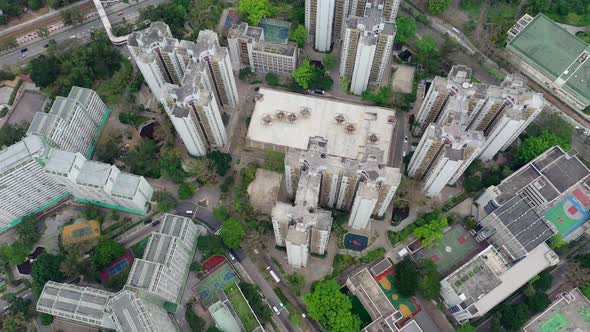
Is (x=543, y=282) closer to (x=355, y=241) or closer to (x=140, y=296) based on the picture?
(x=355, y=241)

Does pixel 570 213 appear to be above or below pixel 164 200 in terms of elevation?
above

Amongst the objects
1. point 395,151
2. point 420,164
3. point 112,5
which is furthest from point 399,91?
point 112,5

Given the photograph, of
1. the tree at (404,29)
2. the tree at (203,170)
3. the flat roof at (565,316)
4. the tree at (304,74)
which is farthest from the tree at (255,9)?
the flat roof at (565,316)

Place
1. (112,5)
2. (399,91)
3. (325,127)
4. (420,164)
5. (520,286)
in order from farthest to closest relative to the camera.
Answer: (112,5)
(399,91)
(325,127)
(420,164)
(520,286)

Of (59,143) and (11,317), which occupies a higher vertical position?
(59,143)

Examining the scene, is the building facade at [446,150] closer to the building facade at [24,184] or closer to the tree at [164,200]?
the tree at [164,200]

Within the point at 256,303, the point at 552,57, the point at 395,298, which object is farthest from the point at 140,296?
the point at 552,57

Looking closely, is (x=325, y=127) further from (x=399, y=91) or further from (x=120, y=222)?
(x=120, y=222)
